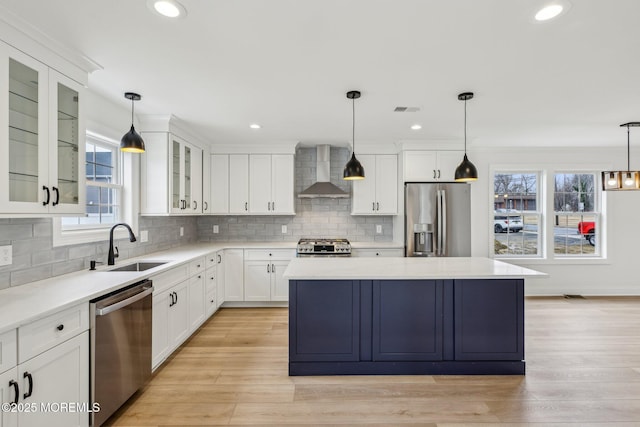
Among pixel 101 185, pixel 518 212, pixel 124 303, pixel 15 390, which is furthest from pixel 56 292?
pixel 518 212

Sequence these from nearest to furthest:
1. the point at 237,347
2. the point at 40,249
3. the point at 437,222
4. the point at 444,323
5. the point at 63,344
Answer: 1. the point at 63,344
2. the point at 40,249
3. the point at 444,323
4. the point at 237,347
5. the point at 437,222

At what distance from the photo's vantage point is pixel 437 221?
181 inches

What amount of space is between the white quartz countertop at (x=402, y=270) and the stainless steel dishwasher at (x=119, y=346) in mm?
1079

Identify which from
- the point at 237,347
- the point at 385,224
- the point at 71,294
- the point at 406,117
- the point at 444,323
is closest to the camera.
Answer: the point at 71,294

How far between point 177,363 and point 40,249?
1.45 metres

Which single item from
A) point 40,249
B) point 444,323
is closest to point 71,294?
point 40,249

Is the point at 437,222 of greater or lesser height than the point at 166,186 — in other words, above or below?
below

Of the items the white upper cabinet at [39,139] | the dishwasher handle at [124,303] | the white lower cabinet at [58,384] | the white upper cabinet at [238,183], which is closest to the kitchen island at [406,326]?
the dishwasher handle at [124,303]

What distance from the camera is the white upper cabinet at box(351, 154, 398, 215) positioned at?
4.94 m

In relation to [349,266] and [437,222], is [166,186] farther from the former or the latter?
[437,222]

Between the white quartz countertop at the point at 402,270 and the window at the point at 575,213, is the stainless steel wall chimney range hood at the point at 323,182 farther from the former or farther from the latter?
the window at the point at 575,213

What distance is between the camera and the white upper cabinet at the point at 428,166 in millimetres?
4688

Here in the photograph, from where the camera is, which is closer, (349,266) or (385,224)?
(349,266)

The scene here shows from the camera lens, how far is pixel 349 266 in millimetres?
2982
